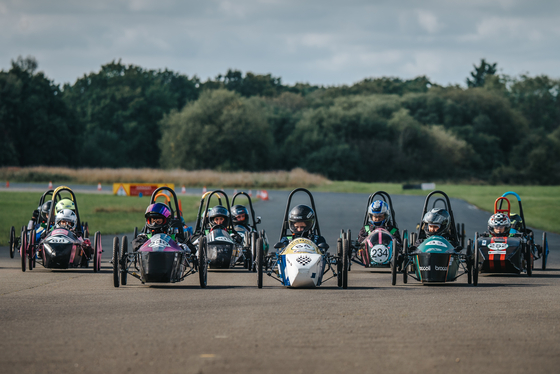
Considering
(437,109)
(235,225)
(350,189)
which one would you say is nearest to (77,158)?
(350,189)

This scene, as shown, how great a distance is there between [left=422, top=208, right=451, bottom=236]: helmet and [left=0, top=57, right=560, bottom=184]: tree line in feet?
275

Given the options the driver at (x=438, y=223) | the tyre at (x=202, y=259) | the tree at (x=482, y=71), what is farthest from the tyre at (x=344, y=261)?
the tree at (x=482, y=71)

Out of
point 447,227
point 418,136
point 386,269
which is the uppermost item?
point 418,136

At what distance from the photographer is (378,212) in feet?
54.5

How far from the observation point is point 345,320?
9.34 meters

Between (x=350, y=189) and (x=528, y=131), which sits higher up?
(x=528, y=131)

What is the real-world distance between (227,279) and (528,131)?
344ft

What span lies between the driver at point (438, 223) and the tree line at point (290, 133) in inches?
3297

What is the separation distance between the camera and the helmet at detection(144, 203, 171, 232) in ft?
44.9

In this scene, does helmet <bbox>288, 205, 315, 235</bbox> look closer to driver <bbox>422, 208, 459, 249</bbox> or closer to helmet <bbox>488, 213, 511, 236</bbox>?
driver <bbox>422, 208, 459, 249</bbox>

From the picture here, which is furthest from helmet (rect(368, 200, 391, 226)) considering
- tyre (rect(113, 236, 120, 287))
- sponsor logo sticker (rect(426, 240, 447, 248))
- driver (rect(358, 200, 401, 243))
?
tyre (rect(113, 236, 120, 287))

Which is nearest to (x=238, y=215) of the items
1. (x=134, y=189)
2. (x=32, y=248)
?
(x=32, y=248)

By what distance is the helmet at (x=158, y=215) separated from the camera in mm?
13672

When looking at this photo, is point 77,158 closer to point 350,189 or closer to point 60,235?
point 350,189
